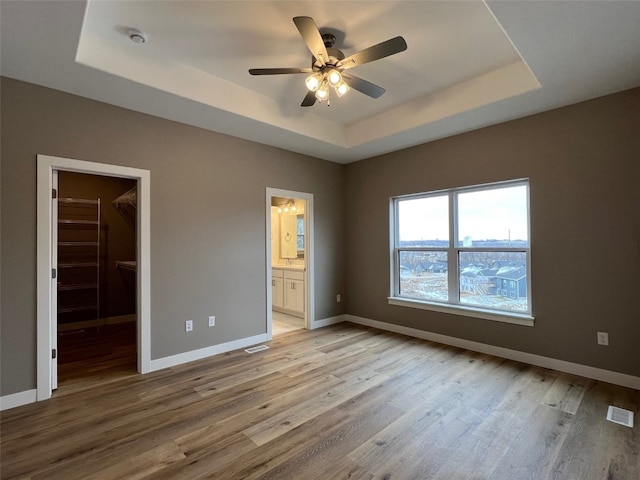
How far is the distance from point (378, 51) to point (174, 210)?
8.52 ft

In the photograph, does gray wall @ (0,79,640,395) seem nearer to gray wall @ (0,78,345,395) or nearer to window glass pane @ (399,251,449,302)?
gray wall @ (0,78,345,395)

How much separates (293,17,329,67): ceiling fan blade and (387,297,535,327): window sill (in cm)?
323

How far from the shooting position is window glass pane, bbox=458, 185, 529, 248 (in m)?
3.51

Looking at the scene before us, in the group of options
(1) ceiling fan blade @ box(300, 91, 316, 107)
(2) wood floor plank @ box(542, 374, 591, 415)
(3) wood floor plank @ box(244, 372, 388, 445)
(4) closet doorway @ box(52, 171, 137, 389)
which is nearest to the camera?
(3) wood floor plank @ box(244, 372, 388, 445)

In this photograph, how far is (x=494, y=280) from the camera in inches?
146

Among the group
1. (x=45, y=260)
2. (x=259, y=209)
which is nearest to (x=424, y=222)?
(x=259, y=209)

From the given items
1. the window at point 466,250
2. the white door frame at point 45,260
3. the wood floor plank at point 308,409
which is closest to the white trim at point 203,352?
the white door frame at point 45,260

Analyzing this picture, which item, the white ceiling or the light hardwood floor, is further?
the white ceiling

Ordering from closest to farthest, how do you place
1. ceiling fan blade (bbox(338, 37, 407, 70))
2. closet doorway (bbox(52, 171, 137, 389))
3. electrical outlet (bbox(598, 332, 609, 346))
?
ceiling fan blade (bbox(338, 37, 407, 70)), electrical outlet (bbox(598, 332, 609, 346)), closet doorway (bbox(52, 171, 137, 389))

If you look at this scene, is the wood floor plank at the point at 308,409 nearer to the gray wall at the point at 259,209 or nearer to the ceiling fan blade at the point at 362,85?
the gray wall at the point at 259,209

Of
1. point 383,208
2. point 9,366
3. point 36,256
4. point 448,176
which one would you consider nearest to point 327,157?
point 383,208

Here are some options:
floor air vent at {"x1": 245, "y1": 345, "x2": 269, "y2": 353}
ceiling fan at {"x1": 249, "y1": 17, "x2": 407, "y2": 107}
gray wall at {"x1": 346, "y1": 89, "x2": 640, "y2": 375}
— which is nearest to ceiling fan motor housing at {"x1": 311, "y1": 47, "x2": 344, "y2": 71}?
ceiling fan at {"x1": 249, "y1": 17, "x2": 407, "y2": 107}

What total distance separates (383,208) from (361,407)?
9.91ft

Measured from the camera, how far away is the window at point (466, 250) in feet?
11.6
